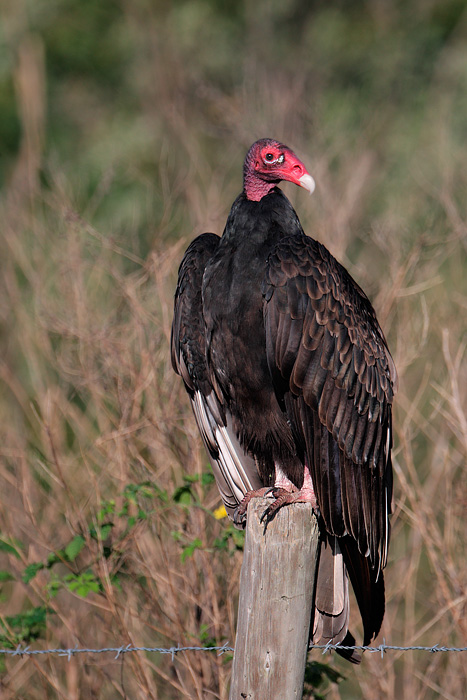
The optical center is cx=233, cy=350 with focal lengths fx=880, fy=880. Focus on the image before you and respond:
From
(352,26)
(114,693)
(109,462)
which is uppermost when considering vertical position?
(352,26)

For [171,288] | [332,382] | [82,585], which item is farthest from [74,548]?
[171,288]

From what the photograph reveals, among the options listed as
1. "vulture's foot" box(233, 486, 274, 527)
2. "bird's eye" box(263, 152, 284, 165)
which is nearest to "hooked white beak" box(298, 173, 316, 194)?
"bird's eye" box(263, 152, 284, 165)

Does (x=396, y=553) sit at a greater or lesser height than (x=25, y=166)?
lesser

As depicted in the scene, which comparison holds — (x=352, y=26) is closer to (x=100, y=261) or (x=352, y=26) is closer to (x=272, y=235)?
(x=100, y=261)

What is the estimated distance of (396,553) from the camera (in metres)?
5.16

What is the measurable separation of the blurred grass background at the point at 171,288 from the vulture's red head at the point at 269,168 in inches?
35.7

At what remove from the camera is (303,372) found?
2719mm

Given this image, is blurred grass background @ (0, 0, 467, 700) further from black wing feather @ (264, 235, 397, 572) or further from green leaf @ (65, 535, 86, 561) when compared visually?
black wing feather @ (264, 235, 397, 572)

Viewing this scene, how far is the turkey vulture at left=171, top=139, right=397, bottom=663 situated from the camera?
106 inches

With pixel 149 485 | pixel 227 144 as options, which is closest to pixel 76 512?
pixel 149 485

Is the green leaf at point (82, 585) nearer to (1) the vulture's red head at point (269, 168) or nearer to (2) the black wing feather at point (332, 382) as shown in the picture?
(2) the black wing feather at point (332, 382)

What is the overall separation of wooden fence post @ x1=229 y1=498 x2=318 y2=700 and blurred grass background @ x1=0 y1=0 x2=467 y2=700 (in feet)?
3.15

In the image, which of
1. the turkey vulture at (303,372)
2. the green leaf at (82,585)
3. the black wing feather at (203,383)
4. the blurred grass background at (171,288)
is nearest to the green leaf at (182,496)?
the blurred grass background at (171,288)

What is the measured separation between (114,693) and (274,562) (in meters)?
2.69
